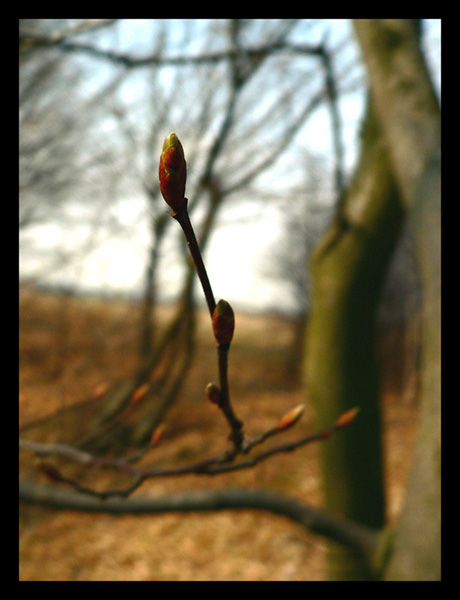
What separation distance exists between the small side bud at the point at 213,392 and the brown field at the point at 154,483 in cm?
21

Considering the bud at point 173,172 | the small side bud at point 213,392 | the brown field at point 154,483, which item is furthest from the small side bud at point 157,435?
the bud at point 173,172

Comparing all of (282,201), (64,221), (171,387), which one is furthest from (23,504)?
(282,201)

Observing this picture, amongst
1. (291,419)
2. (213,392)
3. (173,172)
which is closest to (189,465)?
(291,419)

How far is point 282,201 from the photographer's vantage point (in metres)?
4.51

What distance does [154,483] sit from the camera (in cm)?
341

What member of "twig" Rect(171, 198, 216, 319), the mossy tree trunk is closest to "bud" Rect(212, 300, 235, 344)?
"twig" Rect(171, 198, 216, 319)

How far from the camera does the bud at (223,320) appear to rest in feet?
1.46

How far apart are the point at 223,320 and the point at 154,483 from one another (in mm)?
3325

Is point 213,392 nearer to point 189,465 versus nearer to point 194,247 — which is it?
point 194,247

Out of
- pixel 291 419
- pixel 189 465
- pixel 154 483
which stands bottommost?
pixel 154 483

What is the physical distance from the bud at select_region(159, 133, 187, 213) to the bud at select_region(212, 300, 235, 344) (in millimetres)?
111

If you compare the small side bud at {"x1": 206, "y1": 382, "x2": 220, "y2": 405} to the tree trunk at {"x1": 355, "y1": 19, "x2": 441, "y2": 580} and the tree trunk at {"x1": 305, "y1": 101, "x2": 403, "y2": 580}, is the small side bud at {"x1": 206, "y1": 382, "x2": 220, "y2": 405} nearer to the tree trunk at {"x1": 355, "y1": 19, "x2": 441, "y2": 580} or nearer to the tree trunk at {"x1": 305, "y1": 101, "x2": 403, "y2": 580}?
the tree trunk at {"x1": 355, "y1": 19, "x2": 441, "y2": 580}
